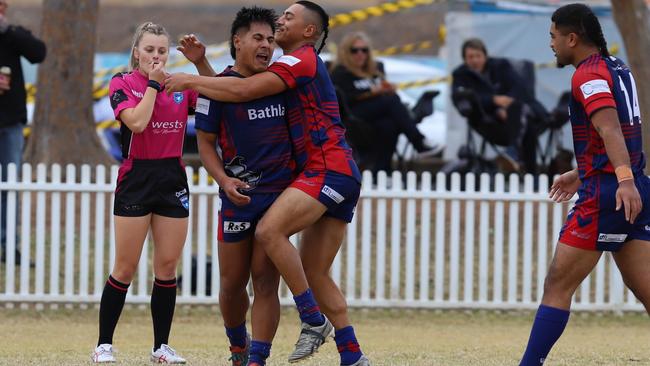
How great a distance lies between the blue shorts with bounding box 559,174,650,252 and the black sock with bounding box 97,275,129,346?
2.71 metres

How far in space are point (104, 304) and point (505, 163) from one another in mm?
9888

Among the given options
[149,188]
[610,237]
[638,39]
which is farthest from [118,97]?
[638,39]

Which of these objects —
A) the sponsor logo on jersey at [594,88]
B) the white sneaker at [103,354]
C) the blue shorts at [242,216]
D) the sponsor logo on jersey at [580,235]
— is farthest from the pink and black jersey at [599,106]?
the white sneaker at [103,354]

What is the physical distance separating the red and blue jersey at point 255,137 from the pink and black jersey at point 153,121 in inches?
28.8

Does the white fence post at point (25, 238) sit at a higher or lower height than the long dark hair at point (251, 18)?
lower

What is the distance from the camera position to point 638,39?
15.1 metres

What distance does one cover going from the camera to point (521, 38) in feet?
59.9

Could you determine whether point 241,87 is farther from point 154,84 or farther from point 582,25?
point 582,25

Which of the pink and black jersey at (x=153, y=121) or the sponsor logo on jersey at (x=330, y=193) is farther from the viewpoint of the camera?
the pink and black jersey at (x=153, y=121)

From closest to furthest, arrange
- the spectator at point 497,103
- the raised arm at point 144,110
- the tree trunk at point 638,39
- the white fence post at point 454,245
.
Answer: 1. the raised arm at point 144,110
2. the white fence post at point 454,245
3. the tree trunk at point 638,39
4. the spectator at point 497,103

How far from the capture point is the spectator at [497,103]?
16156 millimetres

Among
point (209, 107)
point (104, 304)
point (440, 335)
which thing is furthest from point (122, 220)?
point (440, 335)

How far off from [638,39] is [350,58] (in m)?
3.19

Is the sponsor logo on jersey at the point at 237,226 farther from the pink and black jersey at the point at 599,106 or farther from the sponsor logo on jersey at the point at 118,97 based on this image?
the pink and black jersey at the point at 599,106
